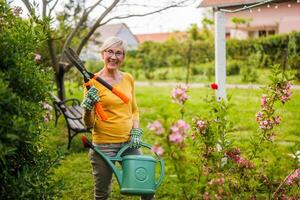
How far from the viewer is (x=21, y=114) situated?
9.09 ft

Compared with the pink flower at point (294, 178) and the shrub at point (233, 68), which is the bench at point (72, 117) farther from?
the shrub at point (233, 68)

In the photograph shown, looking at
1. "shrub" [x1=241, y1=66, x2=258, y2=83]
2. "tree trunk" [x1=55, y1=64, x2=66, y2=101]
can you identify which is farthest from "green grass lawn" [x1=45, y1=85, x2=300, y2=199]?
"shrub" [x1=241, y1=66, x2=258, y2=83]

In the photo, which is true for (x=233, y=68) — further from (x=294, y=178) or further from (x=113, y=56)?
(x=113, y=56)

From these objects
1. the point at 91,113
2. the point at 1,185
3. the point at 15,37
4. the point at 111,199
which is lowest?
the point at 111,199

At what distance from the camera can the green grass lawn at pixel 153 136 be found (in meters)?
5.42

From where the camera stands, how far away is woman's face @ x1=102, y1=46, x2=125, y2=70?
3.76m

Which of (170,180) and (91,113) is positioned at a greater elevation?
(91,113)

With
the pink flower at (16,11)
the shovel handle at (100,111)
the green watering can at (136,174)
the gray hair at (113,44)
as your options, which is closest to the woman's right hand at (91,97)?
the shovel handle at (100,111)

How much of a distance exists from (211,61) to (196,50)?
0.97 metres

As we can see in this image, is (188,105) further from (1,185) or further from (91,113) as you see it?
(1,185)

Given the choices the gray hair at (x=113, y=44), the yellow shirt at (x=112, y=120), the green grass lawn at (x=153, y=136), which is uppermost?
the gray hair at (x=113, y=44)

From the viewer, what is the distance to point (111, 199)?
5324mm

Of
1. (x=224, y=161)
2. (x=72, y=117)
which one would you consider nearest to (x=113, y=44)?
(x=224, y=161)

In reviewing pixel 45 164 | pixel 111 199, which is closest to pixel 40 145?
pixel 45 164
